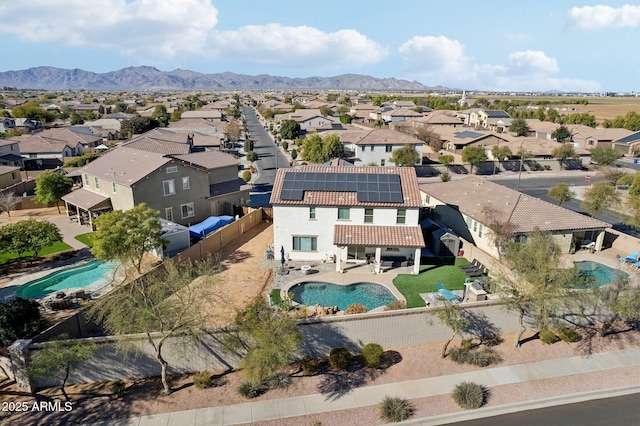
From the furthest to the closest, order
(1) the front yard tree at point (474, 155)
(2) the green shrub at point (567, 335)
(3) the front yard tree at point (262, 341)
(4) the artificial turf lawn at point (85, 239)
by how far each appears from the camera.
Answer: (1) the front yard tree at point (474, 155) < (4) the artificial turf lawn at point (85, 239) < (2) the green shrub at point (567, 335) < (3) the front yard tree at point (262, 341)

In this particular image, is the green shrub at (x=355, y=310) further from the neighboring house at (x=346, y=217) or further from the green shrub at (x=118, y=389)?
the green shrub at (x=118, y=389)

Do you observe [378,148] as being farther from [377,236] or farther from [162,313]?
[162,313]

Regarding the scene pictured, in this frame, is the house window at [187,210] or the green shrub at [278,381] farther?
the house window at [187,210]

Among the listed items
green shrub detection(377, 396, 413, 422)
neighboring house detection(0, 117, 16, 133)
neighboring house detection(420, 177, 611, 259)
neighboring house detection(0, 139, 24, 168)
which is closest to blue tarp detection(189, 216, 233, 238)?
neighboring house detection(420, 177, 611, 259)

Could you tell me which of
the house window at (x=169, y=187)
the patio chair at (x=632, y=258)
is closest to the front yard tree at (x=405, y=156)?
the patio chair at (x=632, y=258)

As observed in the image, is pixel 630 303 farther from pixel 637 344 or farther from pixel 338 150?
pixel 338 150

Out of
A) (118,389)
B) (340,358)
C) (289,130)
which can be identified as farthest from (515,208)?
(289,130)

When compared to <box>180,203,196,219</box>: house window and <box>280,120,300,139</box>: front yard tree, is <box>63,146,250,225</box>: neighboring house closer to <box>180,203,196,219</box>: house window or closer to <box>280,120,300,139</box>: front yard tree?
<box>180,203,196,219</box>: house window
